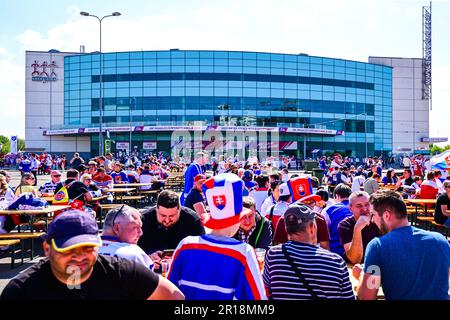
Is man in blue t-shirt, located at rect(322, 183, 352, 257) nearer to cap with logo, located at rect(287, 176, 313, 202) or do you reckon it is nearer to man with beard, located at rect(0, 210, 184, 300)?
cap with logo, located at rect(287, 176, 313, 202)

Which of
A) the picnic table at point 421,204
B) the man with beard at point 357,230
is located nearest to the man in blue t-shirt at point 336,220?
the man with beard at point 357,230

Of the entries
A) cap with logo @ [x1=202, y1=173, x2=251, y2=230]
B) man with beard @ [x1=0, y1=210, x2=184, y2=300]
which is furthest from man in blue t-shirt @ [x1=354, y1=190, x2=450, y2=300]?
man with beard @ [x1=0, y1=210, x2=184, y2=300]

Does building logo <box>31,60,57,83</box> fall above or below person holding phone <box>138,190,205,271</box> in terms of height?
above

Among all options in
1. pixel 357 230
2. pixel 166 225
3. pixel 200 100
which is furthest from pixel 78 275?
pixel 200 100

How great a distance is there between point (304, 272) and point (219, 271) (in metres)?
0.65

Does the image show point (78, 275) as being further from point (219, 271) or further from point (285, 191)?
point (285, 191)

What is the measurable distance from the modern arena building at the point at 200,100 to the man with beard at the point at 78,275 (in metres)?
50.5

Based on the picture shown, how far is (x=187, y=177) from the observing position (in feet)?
27.1

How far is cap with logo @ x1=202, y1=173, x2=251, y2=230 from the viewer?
268cm

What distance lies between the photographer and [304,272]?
2.76 meters

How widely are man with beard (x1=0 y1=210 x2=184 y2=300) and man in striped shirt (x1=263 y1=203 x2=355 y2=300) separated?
0.85 m

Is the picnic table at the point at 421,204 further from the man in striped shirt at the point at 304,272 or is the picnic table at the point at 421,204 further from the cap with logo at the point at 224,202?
the cap with logo at the point at 224,202
